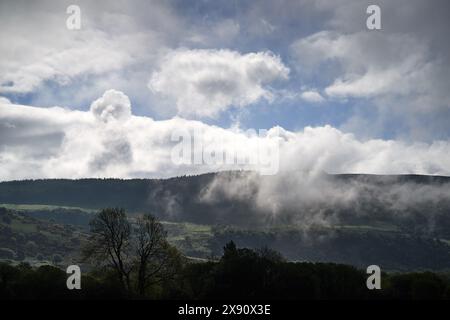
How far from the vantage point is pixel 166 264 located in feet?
254

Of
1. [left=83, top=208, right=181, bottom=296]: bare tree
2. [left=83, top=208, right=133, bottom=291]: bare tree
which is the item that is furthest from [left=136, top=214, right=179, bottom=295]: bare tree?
[left=83, top=208, right=133, bottom=291]: bare tree

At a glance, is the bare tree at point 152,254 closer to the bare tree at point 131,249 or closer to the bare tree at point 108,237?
the bare tree at point 131,249

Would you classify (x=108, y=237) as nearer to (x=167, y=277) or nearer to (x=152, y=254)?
(x=152, y=254)

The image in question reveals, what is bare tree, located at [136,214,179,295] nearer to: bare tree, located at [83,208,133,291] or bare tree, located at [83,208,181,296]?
bare tree, located at [83,208,181,296]

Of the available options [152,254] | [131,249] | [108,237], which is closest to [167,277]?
[152,254]

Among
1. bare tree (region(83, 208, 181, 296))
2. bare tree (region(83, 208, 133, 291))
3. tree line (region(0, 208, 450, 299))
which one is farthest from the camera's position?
tree line (region(0, 208, 450, 299))

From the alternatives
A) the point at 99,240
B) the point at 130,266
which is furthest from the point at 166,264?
the point at 99,240

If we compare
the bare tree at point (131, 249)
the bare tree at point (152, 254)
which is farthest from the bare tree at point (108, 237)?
the bare tree at point (152, 254)

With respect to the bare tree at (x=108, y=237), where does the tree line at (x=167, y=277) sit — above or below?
below

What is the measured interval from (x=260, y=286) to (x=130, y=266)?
86.2 feet

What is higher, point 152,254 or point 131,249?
point 131,249

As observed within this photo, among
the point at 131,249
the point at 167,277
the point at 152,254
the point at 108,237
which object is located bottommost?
the point at 167,277
